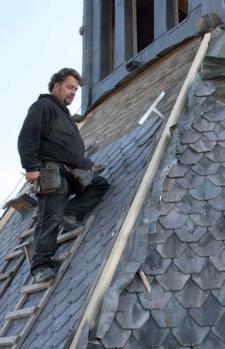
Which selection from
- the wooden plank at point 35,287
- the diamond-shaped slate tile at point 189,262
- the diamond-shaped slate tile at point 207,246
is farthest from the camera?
the wooden plank at point 35,287

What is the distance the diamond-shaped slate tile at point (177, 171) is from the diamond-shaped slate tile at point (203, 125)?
0.48 m

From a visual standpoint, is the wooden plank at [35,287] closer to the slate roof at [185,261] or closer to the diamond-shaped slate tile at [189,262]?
the slate roof at [185,261]

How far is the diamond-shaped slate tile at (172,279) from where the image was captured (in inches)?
191

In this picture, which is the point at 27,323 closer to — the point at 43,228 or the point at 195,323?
the point at 43,228

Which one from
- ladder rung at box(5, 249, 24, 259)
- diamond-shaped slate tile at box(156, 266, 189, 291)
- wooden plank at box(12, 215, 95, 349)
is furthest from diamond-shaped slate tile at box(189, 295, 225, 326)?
ladder rung at box(5, 249, 24, 259)

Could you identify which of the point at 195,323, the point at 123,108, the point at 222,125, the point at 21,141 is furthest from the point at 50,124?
the point at 123,108

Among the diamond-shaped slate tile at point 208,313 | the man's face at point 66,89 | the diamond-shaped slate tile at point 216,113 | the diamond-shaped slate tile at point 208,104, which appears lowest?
the diamond-shaped slate tile at point 208,313

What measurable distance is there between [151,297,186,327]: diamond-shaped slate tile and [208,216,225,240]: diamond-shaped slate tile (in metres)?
0.66

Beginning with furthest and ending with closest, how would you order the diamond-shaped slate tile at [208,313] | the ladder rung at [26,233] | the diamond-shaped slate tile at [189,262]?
1. the ladder rung at [26,233]
2. the diamond-shaped slate tile at [189,262]
3. the diamond-shaped slate tile at [208,313]

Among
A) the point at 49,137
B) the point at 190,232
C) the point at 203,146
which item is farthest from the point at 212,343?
the point at 49,137

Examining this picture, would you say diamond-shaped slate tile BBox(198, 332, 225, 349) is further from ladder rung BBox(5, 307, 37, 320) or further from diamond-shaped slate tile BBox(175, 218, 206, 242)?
ladder rung BBox(5, 307, 37, 320)

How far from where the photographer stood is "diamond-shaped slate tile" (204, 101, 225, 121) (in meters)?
6.12

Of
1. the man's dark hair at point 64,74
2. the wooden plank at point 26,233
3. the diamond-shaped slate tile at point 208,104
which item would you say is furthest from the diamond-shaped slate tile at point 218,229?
the wooden plank at point 26,233

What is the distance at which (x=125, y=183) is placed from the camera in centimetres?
633
